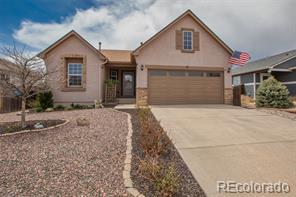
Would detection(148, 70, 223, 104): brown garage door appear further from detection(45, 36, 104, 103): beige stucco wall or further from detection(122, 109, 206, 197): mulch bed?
detection(122, 109, 206, 197): mulch bed

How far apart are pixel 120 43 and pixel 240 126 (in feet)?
54.8

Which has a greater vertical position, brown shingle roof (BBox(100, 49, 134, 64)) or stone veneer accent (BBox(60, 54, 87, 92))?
brown shingle roof (BBox(100, 49, 134, 64))

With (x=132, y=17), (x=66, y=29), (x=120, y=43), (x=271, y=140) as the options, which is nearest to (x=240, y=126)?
(x=271, y=140)

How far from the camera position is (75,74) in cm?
1362

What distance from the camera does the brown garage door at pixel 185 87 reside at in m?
13.6

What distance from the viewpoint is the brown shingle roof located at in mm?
15723

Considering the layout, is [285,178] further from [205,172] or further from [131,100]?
[131,100]

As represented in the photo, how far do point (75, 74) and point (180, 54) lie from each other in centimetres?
758

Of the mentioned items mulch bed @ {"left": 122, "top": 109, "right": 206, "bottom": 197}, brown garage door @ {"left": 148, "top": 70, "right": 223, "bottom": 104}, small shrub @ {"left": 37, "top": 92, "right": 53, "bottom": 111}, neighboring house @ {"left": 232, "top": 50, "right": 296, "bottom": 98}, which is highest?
neighboring house @ {"left": 232, "top": 50, "right": 296, "bottom": 98}

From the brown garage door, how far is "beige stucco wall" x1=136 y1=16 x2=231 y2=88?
1.87 feet

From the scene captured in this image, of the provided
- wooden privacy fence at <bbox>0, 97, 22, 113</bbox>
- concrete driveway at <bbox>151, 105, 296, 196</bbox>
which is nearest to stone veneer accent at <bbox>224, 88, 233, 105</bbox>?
concrete driveway at <bbox>151, 105, 296, 196</bbox>

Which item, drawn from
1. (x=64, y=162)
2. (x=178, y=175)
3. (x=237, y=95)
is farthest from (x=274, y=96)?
Answer: (x=64, y=162)

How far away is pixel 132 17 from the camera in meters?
12.9

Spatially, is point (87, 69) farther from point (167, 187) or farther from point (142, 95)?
point (167, 187)
